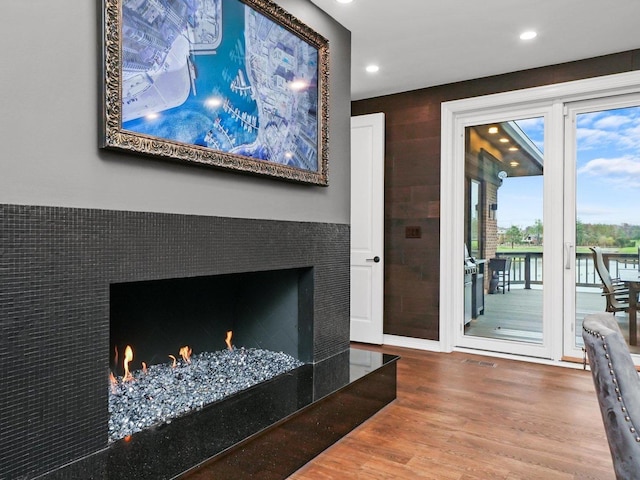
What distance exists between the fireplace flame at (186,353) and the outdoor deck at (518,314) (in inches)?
109

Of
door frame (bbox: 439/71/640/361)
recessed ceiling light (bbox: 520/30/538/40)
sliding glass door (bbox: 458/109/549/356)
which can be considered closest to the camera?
recessed ceiling light (bbox: 520/30/538/40)

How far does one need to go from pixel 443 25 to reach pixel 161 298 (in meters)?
2.54

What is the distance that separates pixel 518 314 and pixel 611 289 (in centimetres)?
76

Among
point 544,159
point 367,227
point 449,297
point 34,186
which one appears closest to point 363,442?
point 34,186

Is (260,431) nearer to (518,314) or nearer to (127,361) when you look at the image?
(127,361)

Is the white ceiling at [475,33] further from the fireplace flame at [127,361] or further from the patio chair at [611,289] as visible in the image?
the fireplace flame at [127,361]

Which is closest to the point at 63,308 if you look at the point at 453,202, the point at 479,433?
Answer: the point at 479,433

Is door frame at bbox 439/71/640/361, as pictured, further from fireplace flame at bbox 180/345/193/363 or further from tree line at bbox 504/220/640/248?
fireplace flame at bbox 180/345/193/363

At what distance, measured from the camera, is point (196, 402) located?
211 centimetres

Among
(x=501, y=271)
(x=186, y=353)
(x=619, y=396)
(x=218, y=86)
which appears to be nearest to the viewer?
(x=619, y=396)

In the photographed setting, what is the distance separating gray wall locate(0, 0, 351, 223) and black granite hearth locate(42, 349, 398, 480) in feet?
2.91

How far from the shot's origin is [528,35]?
3.28 meters

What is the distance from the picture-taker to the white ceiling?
2895mm

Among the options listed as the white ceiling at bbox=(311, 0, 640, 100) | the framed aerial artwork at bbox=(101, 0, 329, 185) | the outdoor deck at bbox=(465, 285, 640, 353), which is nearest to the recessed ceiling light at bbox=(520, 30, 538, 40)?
the white ceiling at bbox=(311, 0, 640, 100)
